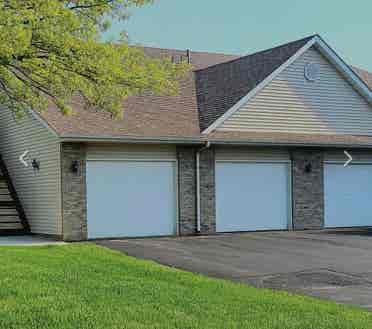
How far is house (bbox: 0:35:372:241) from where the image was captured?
1683cm

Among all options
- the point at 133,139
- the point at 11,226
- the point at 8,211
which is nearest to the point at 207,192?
the point at 133,139

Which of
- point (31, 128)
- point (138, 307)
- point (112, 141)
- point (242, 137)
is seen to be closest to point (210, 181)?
point (242, 137)

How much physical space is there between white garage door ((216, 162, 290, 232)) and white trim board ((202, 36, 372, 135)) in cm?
166

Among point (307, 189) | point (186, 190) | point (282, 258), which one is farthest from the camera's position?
point (307, 189)

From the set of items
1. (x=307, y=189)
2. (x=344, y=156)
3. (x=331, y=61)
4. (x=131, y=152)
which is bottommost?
(x=307, y=189)

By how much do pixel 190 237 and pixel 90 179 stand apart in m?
3.07

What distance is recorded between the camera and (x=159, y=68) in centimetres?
1089

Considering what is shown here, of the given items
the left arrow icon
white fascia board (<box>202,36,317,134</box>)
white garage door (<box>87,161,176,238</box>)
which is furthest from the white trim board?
the left arrow icon

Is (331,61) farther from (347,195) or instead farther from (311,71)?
(347,195)

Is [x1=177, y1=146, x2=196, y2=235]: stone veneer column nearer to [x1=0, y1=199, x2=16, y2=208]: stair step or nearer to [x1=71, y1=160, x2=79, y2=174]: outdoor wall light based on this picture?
[x1=71, y1=160, x2=79, y2=174]: outdoor wall light

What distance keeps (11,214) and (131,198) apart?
4052 mm

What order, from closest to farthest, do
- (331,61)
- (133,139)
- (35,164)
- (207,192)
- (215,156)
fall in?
1. (133,139)
2. (35,164)
3. (207,192)
4. (215,156)
5. (331,61)

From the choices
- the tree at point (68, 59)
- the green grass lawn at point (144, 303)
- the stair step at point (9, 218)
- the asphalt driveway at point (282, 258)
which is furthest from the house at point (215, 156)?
the green grass lawn at point (144, 303)

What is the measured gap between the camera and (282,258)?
12523 mm
